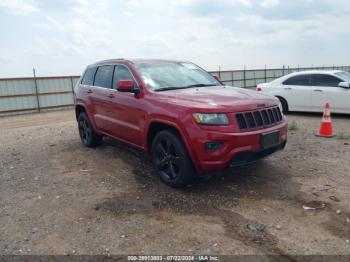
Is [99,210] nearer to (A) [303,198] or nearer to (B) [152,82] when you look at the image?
(B) [152,82]

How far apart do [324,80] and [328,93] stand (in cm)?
48

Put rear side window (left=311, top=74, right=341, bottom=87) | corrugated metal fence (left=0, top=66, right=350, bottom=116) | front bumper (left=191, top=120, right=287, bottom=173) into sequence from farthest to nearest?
corrugated metal fence (left=0, top=66, right=350, bottom=116) → rear side window (left=311, top=74, right=341, bottom=87) → front bumper (left=191, top=120, right=287, bottom=173)

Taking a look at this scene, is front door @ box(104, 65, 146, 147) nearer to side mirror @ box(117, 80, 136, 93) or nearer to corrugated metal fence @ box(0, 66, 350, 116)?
side mirror @ box(117, 80, 136, 93)

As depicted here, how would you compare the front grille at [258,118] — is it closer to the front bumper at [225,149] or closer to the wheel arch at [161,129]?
the front bumper at [225,149]

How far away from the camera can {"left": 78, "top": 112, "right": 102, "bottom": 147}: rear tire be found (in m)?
6.86

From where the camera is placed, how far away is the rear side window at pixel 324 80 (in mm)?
9969

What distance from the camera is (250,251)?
3135 millimetres

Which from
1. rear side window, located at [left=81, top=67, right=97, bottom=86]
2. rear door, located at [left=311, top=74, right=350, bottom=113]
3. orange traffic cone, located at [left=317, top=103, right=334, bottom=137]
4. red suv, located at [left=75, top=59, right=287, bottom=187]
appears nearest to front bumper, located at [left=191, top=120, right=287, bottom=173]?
red suv, located at [left=75, top=59, right=287, bottom=187]

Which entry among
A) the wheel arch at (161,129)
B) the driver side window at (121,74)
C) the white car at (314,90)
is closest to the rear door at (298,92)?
the white car at (314,90)

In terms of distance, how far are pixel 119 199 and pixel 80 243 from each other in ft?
3.52

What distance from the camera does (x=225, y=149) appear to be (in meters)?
4.07

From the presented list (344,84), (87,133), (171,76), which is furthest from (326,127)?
(87,133)

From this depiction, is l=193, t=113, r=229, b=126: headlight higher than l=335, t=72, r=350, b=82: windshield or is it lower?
lower

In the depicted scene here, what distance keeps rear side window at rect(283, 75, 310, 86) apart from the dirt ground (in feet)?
15.4
